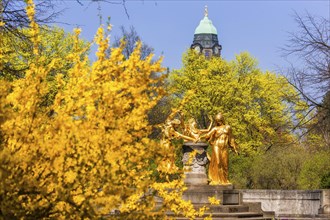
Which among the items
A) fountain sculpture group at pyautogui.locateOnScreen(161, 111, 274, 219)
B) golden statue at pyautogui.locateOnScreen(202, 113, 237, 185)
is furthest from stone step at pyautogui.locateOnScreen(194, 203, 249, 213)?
golden statue at pyautogui.locateOnScreen(202, 113, 237, 185)

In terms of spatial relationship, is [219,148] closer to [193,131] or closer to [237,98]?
[193,131]

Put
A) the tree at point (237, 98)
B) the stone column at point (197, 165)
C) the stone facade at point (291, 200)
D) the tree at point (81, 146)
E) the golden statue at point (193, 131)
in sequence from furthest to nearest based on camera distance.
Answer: the tree at point (237, 98) < the stone facade at point (291, 200) < the golden statue at point (193, 131) < the stone column at point (197, 165) < the tree at point (81, 146)

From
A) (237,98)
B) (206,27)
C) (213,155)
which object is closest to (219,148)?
(213,155)

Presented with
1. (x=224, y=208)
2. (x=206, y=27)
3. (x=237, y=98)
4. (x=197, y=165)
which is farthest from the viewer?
(x=206, y=27)

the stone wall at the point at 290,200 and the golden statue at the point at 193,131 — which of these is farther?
the stone wall at the point at 290,200

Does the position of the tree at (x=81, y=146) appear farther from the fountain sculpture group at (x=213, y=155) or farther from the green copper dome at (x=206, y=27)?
the green copper dome at (x=206, y=27)

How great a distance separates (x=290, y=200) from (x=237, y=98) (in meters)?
17.7

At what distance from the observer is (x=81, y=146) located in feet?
18.2

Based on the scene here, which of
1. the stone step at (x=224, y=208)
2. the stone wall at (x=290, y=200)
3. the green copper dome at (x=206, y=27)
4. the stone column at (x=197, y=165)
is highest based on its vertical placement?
the green copper dome at (x=206, y=27)

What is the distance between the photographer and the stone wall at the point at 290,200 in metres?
25.0

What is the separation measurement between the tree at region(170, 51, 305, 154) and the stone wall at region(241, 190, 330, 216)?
532 inches

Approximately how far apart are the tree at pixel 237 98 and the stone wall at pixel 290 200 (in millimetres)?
13501

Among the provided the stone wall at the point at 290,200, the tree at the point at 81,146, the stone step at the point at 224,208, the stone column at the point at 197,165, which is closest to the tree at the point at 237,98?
the stone wall at the point at 290,200

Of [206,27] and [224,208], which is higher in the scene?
[206,27]
